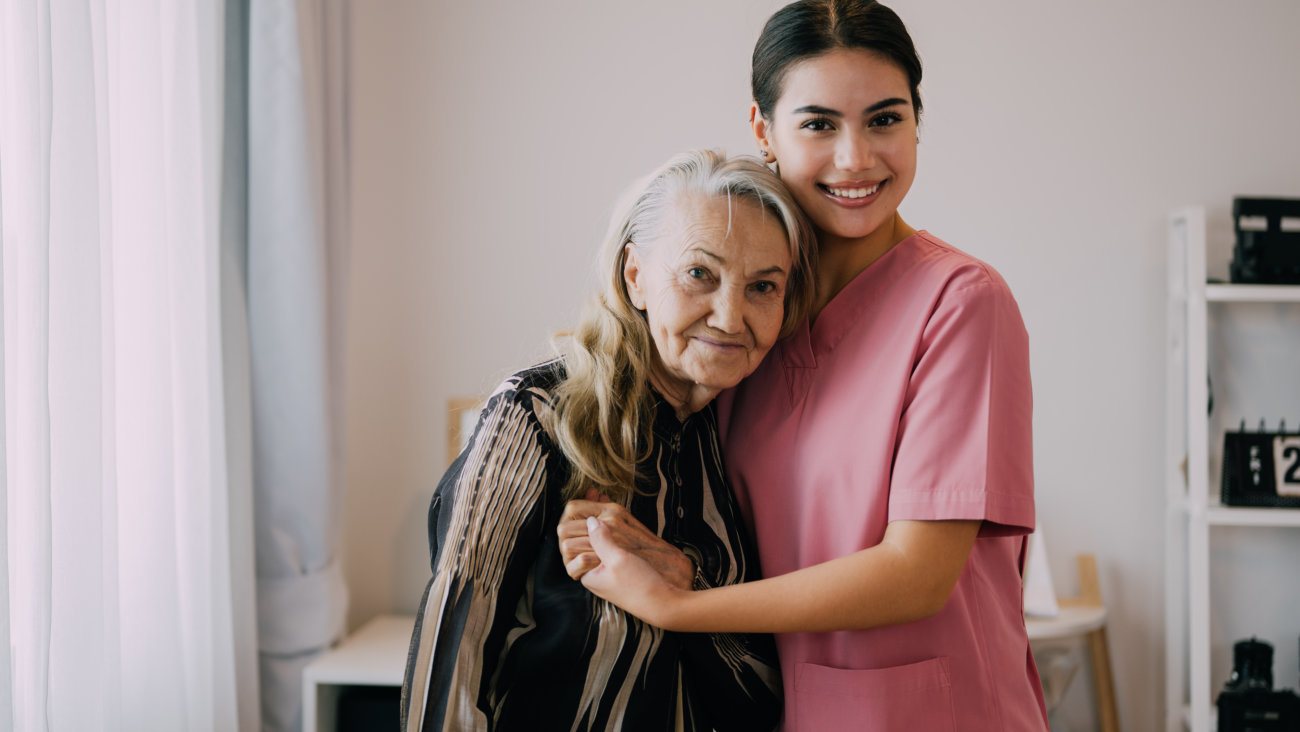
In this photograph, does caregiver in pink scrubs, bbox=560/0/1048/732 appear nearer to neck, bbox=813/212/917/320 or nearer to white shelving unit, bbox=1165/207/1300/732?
neck, bbox=813/212/917/320

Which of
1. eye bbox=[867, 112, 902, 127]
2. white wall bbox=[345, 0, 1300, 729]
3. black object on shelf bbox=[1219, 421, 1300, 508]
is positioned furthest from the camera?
white wall bbox=[345, 0, 1300, 729]

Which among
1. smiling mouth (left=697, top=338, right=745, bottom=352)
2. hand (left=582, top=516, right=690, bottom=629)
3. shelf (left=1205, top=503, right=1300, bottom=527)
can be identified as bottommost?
shelf (left=1205, top=503, right=1300, bottom=527)

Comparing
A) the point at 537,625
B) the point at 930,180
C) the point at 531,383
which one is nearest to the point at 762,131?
the point at 531,383

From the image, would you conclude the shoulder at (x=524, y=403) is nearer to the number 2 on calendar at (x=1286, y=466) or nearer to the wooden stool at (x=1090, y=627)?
the wooden stool at (x=1090, y=627)

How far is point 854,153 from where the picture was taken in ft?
3.74

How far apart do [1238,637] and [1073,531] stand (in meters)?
0.52

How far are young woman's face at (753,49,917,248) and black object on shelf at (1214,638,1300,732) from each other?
6.57 feet

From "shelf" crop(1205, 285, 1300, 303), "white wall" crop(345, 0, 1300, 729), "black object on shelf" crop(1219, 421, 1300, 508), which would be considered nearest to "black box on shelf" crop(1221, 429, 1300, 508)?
"black object on shelf" crop(1219, 421, 1300, 508)

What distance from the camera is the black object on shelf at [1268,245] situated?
2.53 meters

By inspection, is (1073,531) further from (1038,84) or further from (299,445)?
(299,445)

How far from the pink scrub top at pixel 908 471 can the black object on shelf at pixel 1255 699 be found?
1617 mm

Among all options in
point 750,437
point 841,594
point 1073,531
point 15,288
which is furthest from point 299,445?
point 1073,531

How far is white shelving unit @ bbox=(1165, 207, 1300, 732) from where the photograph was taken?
2.52 meters

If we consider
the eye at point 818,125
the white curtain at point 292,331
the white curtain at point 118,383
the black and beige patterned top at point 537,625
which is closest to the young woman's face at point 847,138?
the eye at point 818,125
